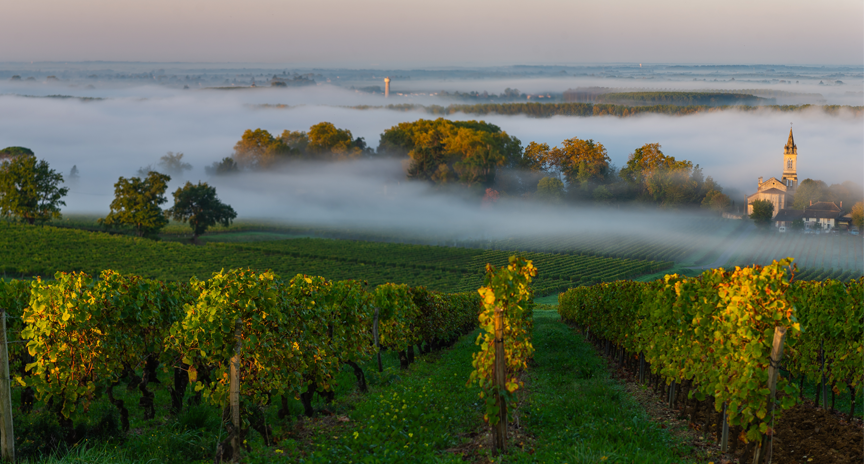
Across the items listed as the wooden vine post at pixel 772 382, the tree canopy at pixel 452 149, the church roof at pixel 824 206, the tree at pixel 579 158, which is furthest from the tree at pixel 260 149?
the wooden vine post at pixel 772 382

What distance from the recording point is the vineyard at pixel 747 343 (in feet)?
22.3

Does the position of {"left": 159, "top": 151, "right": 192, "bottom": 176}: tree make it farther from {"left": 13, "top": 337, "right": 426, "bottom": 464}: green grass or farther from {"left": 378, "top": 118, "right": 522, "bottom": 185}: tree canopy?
{"left": 13, "top": 337, "right": 426, "bottom": 464}: green grass

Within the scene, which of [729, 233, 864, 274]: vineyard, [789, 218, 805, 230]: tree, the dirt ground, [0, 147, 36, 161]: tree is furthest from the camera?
[789, 218, 805, 230]: tree

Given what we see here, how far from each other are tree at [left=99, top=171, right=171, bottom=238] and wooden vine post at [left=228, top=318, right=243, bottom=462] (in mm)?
62844

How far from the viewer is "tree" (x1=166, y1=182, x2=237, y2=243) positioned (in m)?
67.6

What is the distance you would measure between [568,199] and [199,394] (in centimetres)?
9937

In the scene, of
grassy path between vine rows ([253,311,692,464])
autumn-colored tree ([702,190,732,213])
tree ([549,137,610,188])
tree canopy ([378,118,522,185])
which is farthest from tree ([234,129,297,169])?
grassy path between vine rows ([253,311,692,464])

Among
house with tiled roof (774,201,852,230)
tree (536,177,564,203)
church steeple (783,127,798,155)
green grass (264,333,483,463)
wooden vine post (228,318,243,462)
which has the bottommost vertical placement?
green grass (264,333,483,463)

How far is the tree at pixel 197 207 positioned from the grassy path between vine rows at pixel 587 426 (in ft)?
202

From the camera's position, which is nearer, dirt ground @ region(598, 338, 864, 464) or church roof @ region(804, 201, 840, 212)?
dirt ground @ region(598, 338, 864, 464)

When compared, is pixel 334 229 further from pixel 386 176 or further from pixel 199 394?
pixel 199 394

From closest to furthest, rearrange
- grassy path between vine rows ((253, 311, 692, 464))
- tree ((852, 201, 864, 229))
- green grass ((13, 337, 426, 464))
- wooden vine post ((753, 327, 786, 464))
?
wooden vine post ((753, 327, 786, 464))
green grass ((13, 337, 426, 464))
grassy path between vine rows ((253, 311, 692, 464))
tree ((852, 201, 864, 229))

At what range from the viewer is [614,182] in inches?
4368

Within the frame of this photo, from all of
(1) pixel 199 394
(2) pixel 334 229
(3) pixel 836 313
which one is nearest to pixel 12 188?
(2) pixel 334 229
